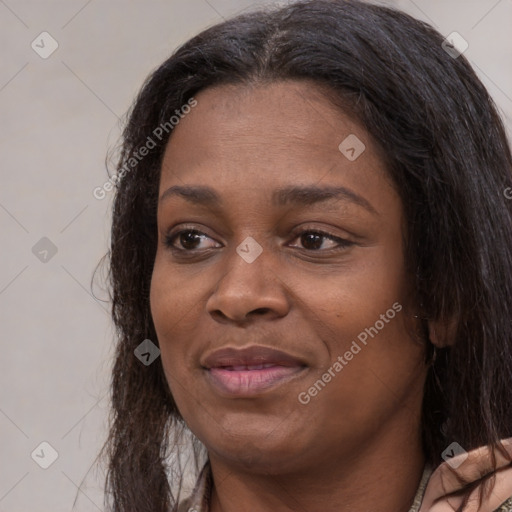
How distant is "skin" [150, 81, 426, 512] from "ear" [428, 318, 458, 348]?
4 cm

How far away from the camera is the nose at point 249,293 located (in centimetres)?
204

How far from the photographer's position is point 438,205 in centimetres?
220

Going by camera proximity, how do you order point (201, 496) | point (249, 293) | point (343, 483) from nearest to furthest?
1. point (249, 293)
2. point (343, 483)
3. point (201, 496)

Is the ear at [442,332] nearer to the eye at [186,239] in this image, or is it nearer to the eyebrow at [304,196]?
the eyebrow at [304,196]

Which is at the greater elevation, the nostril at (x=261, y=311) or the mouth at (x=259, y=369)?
the nostril at (x=261, y=311)

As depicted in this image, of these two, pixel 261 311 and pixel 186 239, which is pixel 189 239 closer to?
pixel 186 239

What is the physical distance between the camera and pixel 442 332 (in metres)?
2.23

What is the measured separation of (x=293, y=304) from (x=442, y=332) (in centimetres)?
32

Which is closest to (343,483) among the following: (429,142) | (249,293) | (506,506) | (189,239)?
(506,506)

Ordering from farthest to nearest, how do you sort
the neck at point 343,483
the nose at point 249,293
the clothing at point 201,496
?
the clothing at point 201,496, the neck at point 343,483, the nose at point 249,293

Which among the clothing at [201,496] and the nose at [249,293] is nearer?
the nose at [249,293]

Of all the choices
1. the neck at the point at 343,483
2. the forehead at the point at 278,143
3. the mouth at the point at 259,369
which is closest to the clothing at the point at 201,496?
the neck at the point at 343,483

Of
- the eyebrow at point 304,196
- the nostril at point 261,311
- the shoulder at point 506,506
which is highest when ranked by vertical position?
the eyebrow at point 304,196

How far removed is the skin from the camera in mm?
2066
